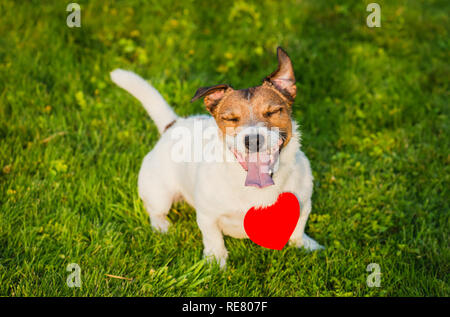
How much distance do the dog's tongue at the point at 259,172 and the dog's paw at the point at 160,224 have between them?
3.57 ft

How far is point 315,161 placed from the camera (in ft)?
14.0

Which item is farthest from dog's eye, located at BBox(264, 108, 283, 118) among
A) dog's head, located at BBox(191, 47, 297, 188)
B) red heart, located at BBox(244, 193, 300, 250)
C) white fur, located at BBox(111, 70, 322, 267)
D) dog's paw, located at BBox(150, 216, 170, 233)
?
dog's paw, located at BBox(150, 216, 170, 233)

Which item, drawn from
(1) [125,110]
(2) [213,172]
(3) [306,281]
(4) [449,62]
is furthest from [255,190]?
(4) [449,62]

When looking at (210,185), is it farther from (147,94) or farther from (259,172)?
(147,94)

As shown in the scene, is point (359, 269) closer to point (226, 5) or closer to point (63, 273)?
point (63, 273)

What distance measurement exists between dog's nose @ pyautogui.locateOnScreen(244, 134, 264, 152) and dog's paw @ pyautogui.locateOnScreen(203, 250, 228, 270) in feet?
3.16

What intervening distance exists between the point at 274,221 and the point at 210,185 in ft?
1.75

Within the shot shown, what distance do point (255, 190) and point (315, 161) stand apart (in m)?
1.47

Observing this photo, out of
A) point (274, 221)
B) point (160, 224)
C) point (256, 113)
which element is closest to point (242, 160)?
point (256, 113)

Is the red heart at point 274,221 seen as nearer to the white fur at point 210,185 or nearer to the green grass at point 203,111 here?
the white fur at point 210,185

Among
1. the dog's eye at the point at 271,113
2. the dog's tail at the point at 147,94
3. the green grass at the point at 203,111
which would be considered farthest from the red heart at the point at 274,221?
the dog's tail at the point at 147,94

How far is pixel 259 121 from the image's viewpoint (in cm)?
285

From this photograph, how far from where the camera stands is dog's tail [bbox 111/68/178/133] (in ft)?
12.2

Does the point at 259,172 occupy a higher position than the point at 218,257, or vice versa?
the point at 259,172
